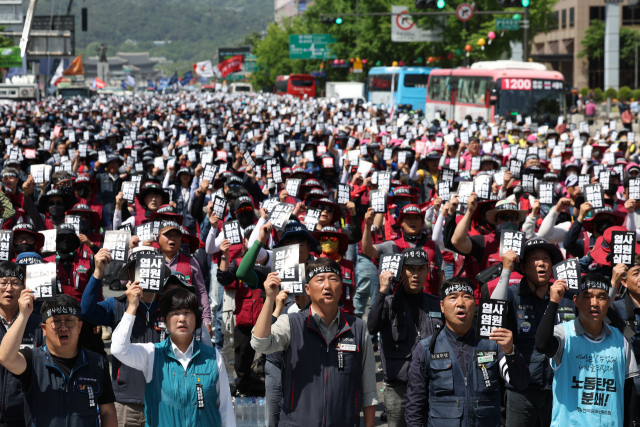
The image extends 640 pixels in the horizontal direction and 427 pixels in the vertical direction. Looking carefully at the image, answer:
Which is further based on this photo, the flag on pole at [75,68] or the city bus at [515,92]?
the flag on pole at [75,68]

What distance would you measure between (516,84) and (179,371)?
85.2 ft

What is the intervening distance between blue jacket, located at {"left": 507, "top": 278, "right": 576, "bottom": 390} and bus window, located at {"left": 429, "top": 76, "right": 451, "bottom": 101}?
31.8m

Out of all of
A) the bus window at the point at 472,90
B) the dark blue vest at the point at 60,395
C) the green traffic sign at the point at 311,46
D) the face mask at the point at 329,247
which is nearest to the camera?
the dark blue vest at the point at 60,395

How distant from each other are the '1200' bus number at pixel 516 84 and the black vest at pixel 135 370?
24916 mm

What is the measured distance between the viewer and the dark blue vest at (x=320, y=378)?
4801 millimetres

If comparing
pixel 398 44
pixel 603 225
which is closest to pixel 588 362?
pixel 603 225

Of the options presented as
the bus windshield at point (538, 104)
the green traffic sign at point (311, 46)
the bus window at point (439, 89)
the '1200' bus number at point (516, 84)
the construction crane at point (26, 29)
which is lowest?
the bus windshield at point (538, 104)

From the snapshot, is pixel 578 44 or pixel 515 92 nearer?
pixel 515 92

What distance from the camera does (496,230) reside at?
25.5 ft

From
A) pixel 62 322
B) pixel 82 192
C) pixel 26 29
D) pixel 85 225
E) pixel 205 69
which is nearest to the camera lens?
pixel 62 322

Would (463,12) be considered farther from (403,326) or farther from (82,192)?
(403,326)

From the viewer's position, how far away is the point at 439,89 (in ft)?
127

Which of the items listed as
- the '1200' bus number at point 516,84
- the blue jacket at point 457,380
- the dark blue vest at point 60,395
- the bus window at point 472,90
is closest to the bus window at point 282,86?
the bus window at point 472,90

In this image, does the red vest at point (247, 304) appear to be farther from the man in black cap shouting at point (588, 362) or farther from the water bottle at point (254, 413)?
the man in black cap shouting at point (588, 362)
